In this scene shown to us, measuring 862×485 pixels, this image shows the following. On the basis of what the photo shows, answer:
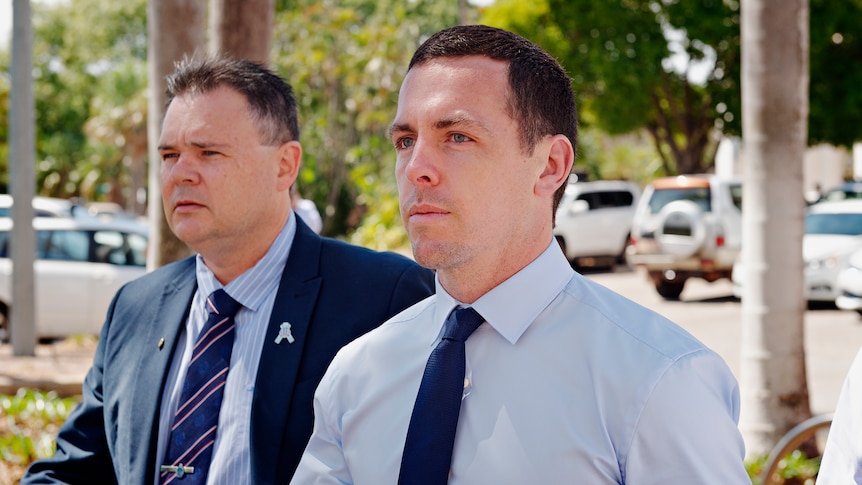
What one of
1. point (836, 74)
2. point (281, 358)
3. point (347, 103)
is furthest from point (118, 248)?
point (836, 74)

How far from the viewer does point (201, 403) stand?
2.67 metres

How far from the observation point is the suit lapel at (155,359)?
8.79 feet

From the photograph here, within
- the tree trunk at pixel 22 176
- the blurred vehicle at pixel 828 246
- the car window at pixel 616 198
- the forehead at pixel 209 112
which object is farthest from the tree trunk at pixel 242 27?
the car window at pixel 616 198

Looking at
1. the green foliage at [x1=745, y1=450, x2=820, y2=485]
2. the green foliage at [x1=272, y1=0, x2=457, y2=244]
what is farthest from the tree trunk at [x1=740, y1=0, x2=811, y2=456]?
the green foliage at [x1=272, y1=0, x2=457, y2=244]

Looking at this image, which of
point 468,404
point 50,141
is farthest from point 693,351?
point 50,141

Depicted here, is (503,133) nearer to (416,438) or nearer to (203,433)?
(416,438)

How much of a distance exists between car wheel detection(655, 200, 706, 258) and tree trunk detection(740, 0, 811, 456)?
422 inches

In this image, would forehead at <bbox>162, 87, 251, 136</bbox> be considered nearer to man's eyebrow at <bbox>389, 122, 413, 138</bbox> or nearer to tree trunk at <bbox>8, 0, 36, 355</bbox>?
man's eyebrow at <bbox>389, 122, 413, 138</bbox>

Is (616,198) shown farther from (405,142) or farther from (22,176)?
(405,142)

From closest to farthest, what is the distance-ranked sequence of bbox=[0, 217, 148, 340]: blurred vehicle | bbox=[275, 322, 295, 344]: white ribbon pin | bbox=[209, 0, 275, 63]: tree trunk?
bbox=[275, 322, 295, 344]: white ribbon pin → bbox=[209, 0, 275, 63]: tree trunk → bbox=[0, 217, 148, 340]: blurred vehicle

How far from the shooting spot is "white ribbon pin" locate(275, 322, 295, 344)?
8.93ft

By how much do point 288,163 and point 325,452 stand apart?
4.10ft

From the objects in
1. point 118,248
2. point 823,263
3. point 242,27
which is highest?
point 242,27

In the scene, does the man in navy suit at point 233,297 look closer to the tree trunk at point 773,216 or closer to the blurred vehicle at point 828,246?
the tree trunk at point 773,216
